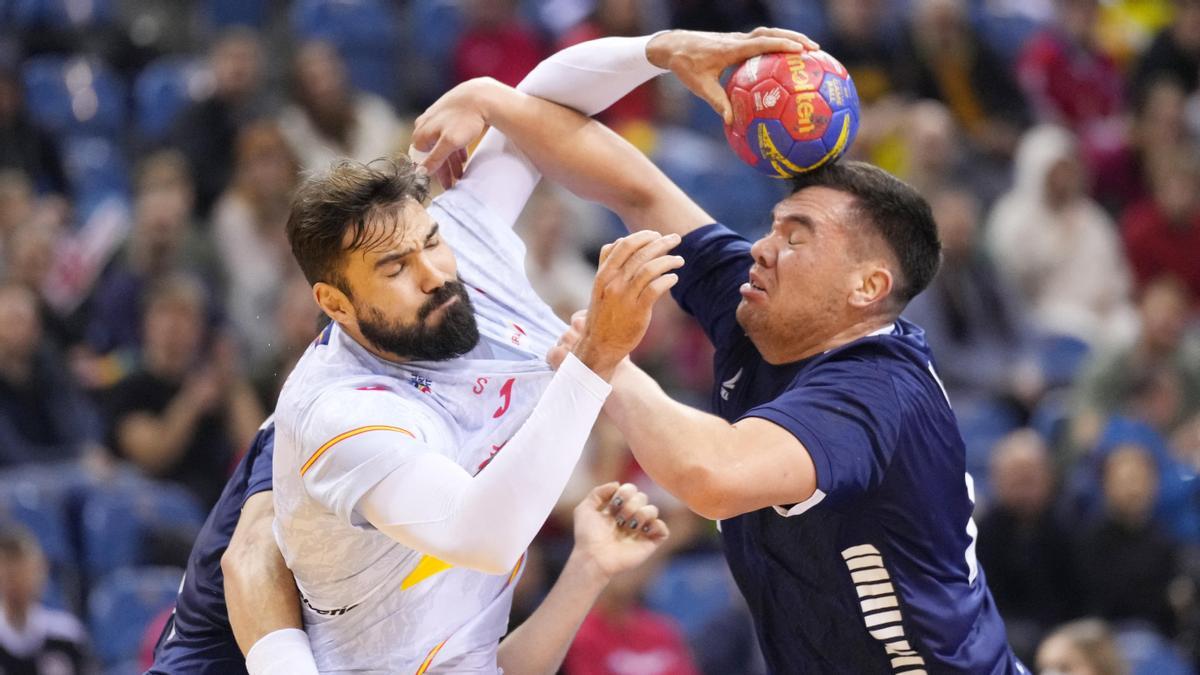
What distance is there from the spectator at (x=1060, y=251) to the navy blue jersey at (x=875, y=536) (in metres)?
6.49

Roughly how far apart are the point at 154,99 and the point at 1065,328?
6.42 metres

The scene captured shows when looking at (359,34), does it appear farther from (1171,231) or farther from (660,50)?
(660,50)

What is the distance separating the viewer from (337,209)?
398 cm

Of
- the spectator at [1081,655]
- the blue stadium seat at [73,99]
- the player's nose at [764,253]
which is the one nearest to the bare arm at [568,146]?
the player's nose at [764,253]

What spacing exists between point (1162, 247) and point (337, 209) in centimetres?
828

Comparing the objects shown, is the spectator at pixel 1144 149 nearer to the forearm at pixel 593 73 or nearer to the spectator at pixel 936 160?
the spectator at pixel 936 160

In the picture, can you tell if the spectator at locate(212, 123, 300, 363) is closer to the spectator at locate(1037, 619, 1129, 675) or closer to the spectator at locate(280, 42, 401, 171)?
the spectator at locate(280, 42, 401, 171)

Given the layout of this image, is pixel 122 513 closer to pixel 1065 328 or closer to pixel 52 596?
pixel 52 596

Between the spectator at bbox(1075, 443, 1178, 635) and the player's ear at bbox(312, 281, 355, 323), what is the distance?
5594 mm

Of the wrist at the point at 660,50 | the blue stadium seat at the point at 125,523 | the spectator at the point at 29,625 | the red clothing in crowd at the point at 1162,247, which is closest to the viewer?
the wrist at the point at 660,50

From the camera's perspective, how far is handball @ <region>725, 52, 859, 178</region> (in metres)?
4.37

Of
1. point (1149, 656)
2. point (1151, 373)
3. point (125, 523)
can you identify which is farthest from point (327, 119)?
point (1149, 656)

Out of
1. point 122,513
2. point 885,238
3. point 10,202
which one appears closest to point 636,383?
point 885,238

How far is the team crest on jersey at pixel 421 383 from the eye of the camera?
408 centimetres
